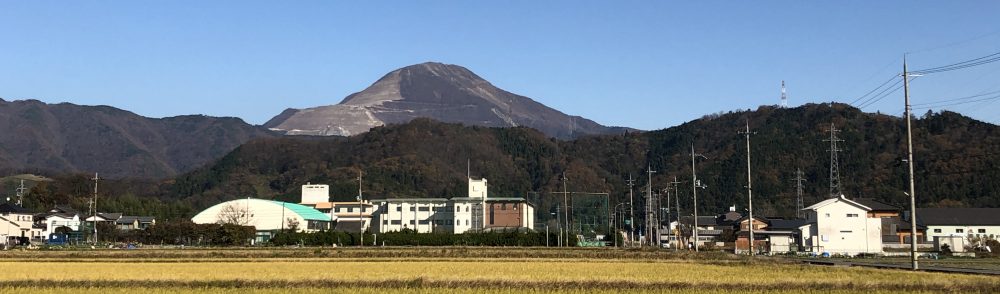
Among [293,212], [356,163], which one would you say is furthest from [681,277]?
[356,163]

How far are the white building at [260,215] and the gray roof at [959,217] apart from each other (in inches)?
2406

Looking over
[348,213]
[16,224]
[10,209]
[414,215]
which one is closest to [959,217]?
[414,215]

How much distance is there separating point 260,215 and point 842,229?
62.6m

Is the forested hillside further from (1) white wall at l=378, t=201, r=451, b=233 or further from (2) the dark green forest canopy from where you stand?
(1) white wall at l=378, t=201, r=451, b=233

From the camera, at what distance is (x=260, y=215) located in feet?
362

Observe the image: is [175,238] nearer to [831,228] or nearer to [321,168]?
[831,228]

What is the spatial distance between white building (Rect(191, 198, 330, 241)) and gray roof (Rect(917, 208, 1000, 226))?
61.1m

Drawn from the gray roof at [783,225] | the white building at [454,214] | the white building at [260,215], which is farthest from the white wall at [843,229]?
the white building at [260,215]

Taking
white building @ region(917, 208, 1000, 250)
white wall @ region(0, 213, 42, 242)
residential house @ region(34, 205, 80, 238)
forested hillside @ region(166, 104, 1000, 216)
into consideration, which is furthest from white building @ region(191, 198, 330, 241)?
white building @ region(917, 208, 1000, 250)

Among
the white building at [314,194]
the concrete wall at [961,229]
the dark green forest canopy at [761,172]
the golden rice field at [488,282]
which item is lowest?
the golden rice field at [488,282]

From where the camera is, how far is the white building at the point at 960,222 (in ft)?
295

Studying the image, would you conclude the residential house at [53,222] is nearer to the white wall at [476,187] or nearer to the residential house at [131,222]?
the residential house at [131,222]

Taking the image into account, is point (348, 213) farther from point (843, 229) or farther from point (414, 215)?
point (843, 229)

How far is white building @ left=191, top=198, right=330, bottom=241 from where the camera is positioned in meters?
107
